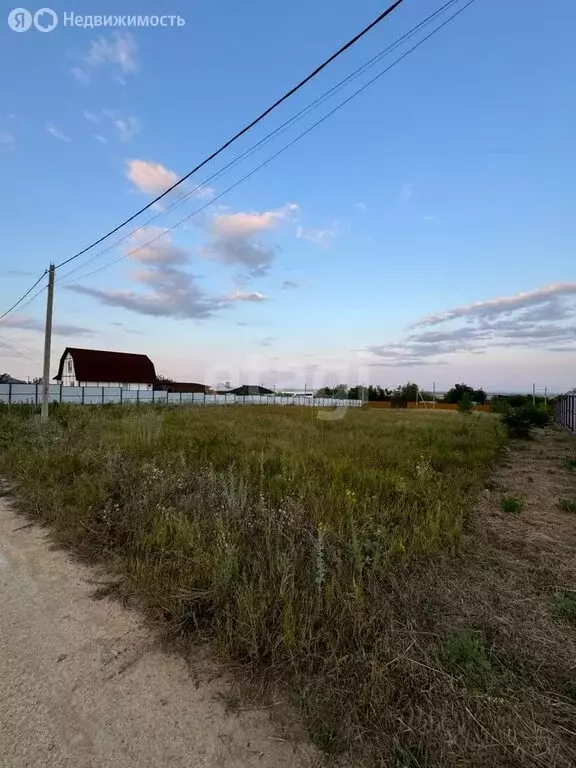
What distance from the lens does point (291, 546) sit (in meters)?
3.09

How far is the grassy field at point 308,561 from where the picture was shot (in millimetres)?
1804

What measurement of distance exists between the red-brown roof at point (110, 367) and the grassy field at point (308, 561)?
125ft

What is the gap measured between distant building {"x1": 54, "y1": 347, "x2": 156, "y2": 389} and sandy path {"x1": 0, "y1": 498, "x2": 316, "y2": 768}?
39.5 metres

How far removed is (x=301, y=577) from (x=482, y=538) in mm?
2035

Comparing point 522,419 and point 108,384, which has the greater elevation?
point 108,384

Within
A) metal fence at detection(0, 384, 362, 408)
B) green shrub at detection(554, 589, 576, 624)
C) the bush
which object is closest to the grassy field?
green shrub at detection(554, 589, 576, 624)

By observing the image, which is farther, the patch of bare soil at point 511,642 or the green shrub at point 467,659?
the green shrub at point 467,659

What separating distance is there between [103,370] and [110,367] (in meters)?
0.92

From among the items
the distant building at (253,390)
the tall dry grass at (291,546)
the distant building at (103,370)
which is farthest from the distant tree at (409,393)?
the tall dry grass at (291,546)

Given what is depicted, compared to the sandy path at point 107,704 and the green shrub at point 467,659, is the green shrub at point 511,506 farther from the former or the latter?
the sandy path at point 107,704

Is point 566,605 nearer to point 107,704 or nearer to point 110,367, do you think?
point 107,704

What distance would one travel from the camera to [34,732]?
175 cm

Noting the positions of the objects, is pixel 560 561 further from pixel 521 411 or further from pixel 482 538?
pixel 521 411

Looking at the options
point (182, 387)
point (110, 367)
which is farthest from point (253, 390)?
point (110, 367)
